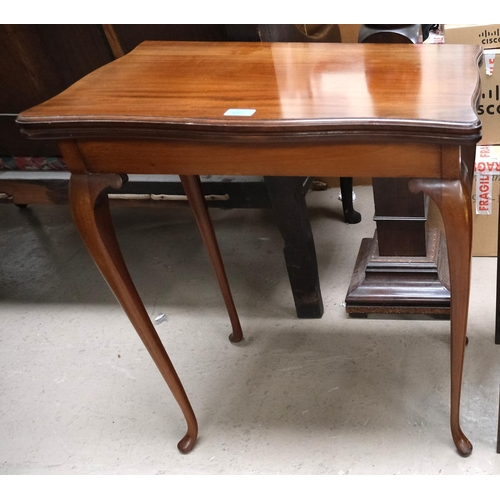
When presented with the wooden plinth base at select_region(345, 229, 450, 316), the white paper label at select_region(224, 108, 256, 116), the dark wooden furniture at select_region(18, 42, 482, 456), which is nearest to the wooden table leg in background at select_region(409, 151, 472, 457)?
the dark wooden furniture at select_region(18, 42, 482, 456)

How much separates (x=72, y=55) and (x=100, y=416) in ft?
2.77

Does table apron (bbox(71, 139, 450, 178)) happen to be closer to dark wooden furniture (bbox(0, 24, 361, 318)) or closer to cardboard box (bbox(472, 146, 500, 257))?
dark wooden furniture (bbox(0, 24, 361, 318))

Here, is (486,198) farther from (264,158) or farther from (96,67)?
(96,67)

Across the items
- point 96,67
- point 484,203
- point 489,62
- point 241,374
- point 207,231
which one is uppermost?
point 96,67

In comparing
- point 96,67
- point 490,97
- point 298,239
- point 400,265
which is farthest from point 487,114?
point 96,67

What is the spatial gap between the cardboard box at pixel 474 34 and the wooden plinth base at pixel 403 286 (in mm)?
467

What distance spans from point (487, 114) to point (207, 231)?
697mm

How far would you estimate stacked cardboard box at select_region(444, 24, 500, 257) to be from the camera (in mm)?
1370

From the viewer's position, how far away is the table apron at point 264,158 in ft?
2.71

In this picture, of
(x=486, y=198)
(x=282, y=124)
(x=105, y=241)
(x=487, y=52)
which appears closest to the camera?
(x=282, y=124)

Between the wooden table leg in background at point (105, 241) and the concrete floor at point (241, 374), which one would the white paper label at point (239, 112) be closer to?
the wooden table leg in background at point (105, 241)

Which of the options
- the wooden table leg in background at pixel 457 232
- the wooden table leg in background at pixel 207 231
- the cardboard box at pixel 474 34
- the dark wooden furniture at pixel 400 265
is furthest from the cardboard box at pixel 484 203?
the wooden table leg in background at pixel 207 231

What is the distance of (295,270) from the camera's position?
4.87 feet

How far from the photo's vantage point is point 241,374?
1429 mm
